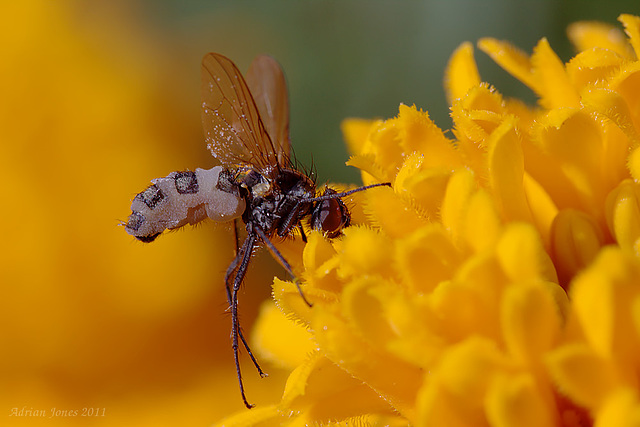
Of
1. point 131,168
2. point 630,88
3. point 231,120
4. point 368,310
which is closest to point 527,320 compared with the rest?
point 368,310

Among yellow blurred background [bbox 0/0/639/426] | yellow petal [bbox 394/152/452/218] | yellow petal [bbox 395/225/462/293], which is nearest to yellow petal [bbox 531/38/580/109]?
yellow petal [bbox 394/152/452/218]

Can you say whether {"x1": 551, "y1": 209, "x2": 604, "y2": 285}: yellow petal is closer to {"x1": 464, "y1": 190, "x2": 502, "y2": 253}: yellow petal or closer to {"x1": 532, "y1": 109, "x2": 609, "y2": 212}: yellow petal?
{"x1": 532, "y1": 109, "x2": 609, "y2": 212}: yellow petal

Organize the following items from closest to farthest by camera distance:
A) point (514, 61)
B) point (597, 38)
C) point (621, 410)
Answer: point (621, 410), point (514, 61), point (597, 38)

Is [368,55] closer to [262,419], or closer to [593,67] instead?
[593,67]

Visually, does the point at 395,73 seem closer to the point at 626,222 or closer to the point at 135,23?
the point at 135,23

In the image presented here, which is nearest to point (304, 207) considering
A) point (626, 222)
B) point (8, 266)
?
point (626, 222)
